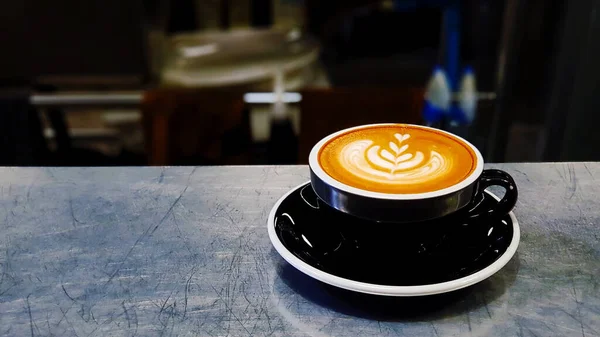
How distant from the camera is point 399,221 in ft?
1.30

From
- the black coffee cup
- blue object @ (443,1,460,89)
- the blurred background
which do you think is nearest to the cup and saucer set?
the black coffee cup

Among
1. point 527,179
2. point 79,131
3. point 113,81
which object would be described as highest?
point 527,179

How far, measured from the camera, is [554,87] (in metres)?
1.17

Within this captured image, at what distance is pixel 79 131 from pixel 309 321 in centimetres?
176

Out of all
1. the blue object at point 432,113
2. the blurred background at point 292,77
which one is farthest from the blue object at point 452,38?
the blue object at point 432,113

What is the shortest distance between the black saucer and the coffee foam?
27mm

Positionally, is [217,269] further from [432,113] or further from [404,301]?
[432,113]

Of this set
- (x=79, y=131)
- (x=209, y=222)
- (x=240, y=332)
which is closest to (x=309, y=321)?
(x=240, y=332)

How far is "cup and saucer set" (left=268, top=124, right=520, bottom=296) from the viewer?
0.39 metres

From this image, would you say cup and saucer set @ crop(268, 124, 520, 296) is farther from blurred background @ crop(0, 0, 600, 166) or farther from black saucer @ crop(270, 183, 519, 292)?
blurred background @ crop(0, 0, 600, 166)

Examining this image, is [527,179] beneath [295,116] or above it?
above

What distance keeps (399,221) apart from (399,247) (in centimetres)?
3

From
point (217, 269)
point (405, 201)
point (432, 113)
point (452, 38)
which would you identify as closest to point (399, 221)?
point (405, 201)

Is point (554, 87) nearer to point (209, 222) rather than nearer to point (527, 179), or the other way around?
point (527, 179)
